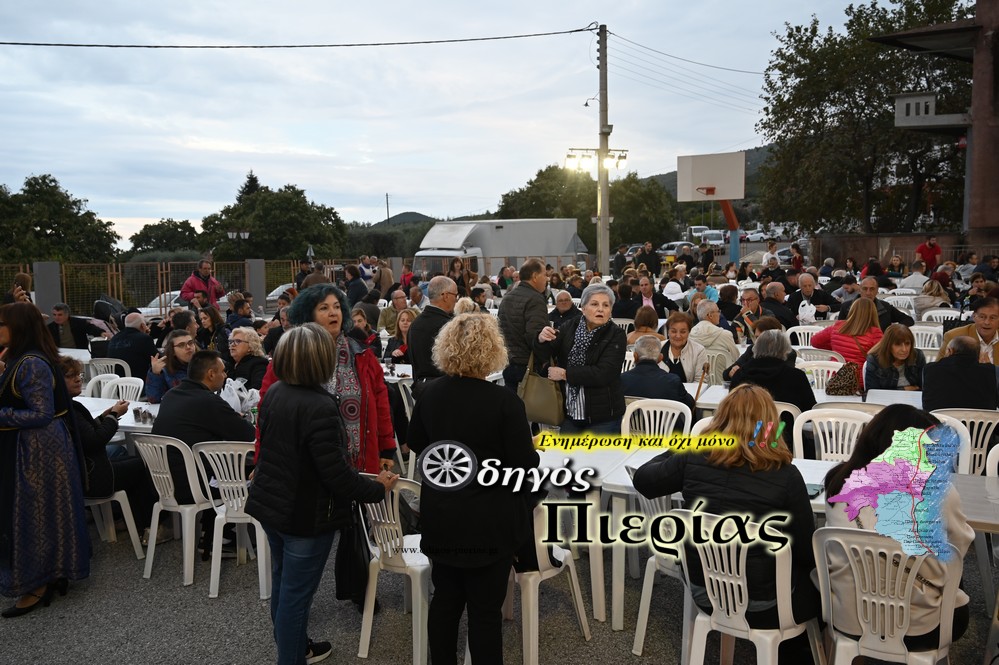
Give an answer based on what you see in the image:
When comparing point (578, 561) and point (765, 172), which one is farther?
point (765, 172)

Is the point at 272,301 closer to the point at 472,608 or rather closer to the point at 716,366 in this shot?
the point at 716,366

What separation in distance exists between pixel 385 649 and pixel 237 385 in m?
2.47

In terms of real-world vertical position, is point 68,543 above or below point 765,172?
below

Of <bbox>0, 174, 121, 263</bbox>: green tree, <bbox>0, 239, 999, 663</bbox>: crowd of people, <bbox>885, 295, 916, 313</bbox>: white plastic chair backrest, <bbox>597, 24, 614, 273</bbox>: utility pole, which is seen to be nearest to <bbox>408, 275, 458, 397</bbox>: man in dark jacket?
<bbox>0, 239, 999, 663</bbox>: crowd of people

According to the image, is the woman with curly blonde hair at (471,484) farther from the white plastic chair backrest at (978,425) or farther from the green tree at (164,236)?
the green tree at (164,236)

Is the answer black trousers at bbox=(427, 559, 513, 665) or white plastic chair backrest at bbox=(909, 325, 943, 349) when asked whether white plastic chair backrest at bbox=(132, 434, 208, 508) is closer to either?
black trousers at bbox=(427, 559, 513, 665)

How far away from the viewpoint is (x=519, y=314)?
5.66 meters

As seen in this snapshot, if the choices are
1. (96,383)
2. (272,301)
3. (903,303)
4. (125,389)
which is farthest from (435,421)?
(272,301)

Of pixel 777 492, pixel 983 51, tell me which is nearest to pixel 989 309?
pixel 777 492

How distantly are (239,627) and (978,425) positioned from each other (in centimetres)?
428

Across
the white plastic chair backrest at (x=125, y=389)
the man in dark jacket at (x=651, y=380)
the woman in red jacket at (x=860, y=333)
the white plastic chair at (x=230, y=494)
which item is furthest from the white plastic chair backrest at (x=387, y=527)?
the woman in red jacket at (x=860, y=333)

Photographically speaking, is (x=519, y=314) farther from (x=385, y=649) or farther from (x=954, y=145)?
(x=954, y=145)

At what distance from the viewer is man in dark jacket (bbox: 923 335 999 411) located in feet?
15.5

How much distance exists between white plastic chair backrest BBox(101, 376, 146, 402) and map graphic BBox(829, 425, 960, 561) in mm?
5861
